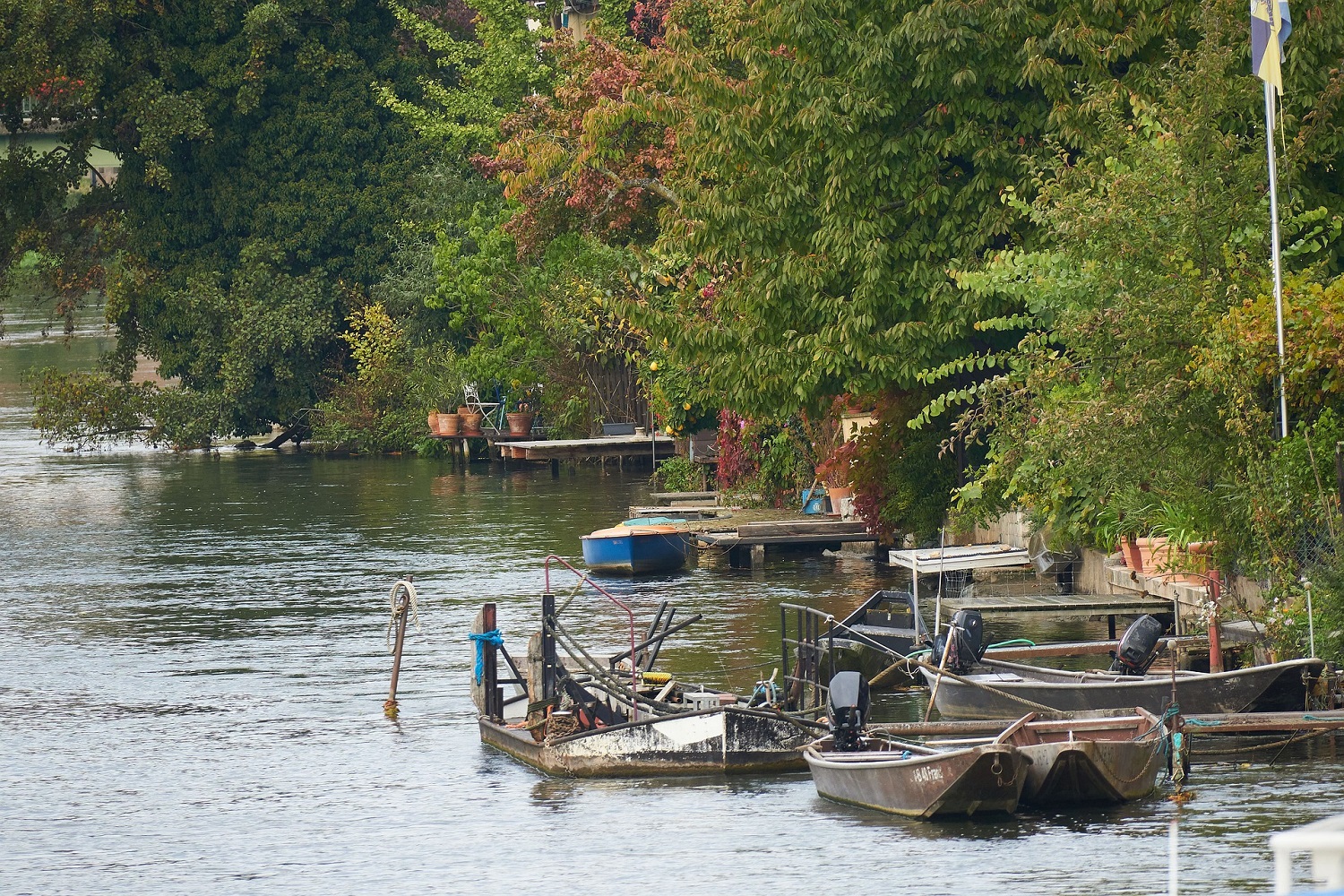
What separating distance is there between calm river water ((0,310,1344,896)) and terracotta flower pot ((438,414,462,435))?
20128mm

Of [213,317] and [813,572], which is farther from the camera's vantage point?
[213,317]

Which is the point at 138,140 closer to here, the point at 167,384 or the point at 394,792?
the point at 167,384

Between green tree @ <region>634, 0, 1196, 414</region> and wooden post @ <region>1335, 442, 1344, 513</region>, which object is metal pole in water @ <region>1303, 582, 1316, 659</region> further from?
green tree @ <region>634, 0, 1196, 414</region>

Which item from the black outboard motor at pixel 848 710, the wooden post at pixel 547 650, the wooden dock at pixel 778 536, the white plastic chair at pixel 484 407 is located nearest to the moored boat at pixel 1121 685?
the black outboard motor at pixel 848 710

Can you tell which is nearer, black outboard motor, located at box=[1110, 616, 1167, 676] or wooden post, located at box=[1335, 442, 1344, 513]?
wooden post, located at box=[1335, 442, 1344, 513]

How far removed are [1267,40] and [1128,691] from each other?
7811mm

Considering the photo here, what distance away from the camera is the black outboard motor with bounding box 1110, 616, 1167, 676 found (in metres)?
20.3

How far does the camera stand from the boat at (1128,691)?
63.9ft

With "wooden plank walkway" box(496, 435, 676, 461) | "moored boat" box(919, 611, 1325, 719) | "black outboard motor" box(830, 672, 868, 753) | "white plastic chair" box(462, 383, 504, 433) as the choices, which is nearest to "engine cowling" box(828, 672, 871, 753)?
"black outboard motor" box(830, 672, 868, 753)

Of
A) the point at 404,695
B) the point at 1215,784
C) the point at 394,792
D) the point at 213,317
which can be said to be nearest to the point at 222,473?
the point at 213,317

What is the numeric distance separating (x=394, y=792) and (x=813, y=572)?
15234 mm

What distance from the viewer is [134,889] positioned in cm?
1675

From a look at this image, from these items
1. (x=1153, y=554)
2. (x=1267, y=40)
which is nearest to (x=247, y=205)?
(x=1153, y=554)

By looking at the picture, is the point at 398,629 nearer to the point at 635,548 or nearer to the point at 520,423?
the point at 635,548
